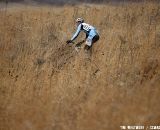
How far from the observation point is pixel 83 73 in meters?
11.8

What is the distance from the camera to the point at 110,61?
12.1 metres

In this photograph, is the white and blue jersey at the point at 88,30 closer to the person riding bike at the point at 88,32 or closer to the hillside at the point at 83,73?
the person riding bike at the point at 88,32

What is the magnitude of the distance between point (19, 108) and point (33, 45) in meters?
3.32

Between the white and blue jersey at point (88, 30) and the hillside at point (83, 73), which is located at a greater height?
the white and blue jersey at point (88, 30)

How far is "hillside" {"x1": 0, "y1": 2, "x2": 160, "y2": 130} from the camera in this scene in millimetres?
10240

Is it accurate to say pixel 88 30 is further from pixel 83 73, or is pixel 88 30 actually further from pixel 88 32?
pixel 83 73

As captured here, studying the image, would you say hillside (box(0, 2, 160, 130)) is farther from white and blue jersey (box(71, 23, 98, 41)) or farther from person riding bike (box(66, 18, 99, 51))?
white and blue jersey (box(71, 23, 98, 41))

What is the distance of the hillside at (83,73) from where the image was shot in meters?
10.2

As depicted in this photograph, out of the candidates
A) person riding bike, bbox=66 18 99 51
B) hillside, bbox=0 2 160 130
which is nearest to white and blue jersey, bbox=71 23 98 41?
person riding bike, bbox=66 18 99 51

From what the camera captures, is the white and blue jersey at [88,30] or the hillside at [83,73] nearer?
the hillside at [83,73]

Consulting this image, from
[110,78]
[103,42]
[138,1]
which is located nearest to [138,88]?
[110,78]

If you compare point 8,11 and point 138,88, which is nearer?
point 138,88

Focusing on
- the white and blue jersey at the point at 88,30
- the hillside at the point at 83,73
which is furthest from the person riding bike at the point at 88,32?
the hillside at the point at 83,73

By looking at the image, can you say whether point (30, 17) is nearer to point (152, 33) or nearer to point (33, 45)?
point (33, 45)
